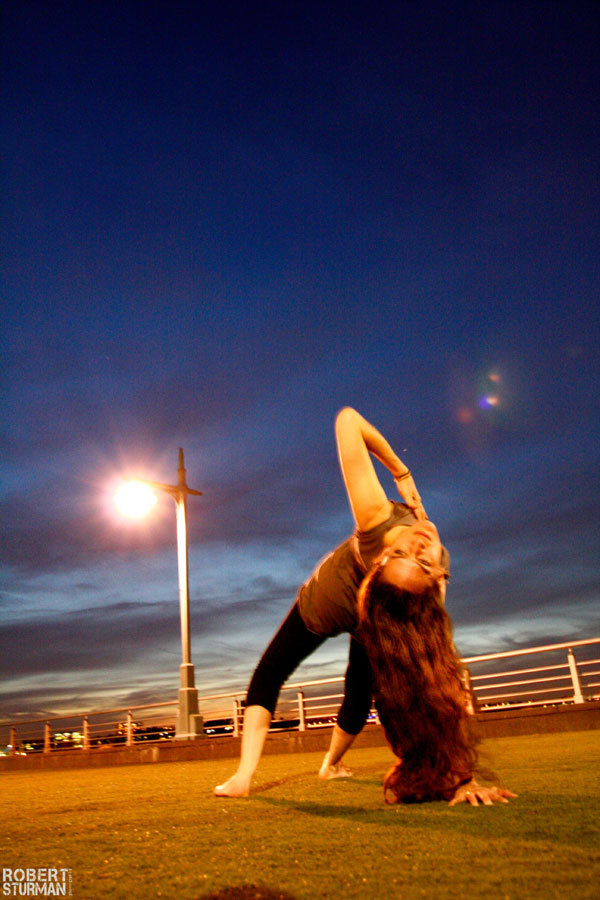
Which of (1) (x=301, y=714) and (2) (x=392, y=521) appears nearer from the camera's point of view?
(2) (x=392, y=521)

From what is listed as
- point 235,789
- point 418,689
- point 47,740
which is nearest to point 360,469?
point 418,689

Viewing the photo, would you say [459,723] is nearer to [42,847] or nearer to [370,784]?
[370,784]

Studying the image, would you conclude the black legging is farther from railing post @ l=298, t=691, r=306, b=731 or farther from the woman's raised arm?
railing post @ l=298, t=691, r=306, b=731

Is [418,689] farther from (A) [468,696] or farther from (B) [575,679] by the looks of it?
(B) [575,679]

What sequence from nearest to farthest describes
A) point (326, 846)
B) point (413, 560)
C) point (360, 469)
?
point (326, 846) → point (413, 560) → point (360, 469)

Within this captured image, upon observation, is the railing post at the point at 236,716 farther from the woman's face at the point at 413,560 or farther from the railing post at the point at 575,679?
the woman's face at the point at 413,560

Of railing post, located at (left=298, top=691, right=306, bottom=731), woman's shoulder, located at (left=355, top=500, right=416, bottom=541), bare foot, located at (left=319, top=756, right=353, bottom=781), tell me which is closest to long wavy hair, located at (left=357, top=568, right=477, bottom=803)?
woman's shoulder, located at (left=355, top=500, right=416, bottom=541)

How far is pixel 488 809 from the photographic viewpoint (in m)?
2.62

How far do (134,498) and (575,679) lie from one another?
887 cm

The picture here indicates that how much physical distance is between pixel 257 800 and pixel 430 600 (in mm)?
1422

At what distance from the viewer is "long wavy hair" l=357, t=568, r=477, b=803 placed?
2914 millimetres

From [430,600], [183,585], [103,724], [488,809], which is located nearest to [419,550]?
[430,600]

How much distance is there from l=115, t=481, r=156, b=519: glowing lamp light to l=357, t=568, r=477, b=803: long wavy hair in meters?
11.4

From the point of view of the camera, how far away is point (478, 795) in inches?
110
